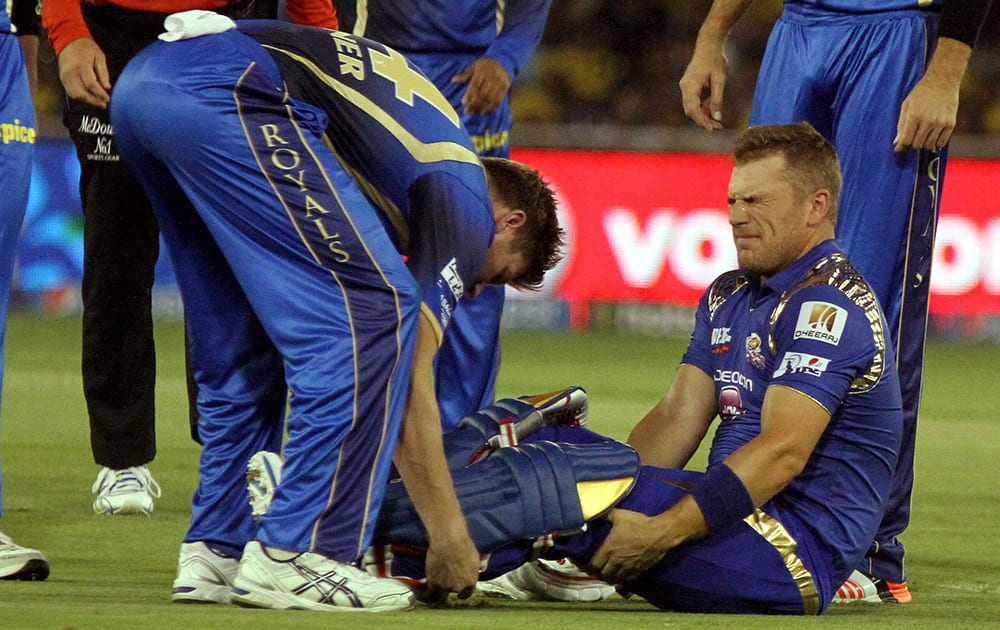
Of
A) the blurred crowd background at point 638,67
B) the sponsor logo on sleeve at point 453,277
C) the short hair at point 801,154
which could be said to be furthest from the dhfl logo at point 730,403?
the blurred crowd background at point 638,67

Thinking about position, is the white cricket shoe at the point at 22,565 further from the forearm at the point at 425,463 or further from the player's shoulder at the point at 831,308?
the player's shoulder at the point at 831,308

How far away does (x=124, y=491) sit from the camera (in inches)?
200

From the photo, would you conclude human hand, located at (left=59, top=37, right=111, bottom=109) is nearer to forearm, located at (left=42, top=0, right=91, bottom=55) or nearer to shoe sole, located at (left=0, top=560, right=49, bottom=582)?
forearm, located at (left=42, top=0, right=91, bottom=55)

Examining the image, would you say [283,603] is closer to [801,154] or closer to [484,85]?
[801,154]

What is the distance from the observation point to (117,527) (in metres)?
4.80

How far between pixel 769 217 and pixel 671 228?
25.6ft

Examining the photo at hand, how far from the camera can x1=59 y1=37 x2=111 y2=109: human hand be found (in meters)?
4.11

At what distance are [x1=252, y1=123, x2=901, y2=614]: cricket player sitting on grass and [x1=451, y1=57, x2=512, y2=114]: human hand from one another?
5.15 feet

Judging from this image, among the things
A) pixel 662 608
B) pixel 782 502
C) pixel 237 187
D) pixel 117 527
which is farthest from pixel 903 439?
pixel 117 527

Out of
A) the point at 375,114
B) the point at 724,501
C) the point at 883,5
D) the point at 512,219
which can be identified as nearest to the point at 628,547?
the point at 724,501

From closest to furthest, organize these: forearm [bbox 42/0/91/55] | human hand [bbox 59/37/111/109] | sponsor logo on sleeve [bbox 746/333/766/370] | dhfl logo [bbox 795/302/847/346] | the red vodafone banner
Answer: dhfl logo [bbox 795/302/847/346], sponsor logo on sleeve [bbox 746/333/766/370], human hand [bbox 59/37/111/109], forearm [bbox 42/0/91/55], the red vodafone banner

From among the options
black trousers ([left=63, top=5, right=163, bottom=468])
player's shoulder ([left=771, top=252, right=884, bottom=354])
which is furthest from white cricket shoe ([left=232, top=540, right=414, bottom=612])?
black trousers ([left=63, top=5, right=163, bottom=468])

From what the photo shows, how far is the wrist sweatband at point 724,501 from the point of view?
346 cm

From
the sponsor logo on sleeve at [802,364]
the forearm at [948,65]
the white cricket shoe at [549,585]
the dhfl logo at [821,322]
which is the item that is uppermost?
the forearm at [948,65]
